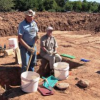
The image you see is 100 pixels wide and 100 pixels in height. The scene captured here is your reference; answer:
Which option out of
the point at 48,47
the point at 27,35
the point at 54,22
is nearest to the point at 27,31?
the point at 27,35

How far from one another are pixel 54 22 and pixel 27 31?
38.3ft

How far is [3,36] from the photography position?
506 inches

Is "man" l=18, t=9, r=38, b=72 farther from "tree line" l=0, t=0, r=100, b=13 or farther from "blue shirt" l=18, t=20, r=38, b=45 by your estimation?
"tree line" l=0, t=0, r=100, b=13

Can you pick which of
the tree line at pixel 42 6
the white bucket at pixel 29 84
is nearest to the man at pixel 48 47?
the white bucket at pixel 29 84

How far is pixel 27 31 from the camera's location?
494cm

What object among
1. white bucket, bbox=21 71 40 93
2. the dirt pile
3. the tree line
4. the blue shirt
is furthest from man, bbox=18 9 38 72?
the tree line

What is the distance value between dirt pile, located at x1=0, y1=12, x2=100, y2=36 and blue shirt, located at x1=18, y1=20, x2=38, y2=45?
27.1 feet

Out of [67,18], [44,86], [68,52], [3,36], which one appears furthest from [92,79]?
[67,18]

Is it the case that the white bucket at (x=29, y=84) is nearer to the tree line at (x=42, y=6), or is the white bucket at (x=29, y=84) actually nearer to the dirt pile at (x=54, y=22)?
the dirt pile at (x=54, y=22)

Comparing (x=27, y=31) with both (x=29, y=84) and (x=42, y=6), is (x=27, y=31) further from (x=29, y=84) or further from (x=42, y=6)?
(x=42, y=6)

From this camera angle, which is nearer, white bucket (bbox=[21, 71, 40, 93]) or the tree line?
white bucket (bbox=[21, 71, 40, 93])

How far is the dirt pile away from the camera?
1343 centimetres

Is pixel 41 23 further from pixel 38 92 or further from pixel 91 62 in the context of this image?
pixel 38 92

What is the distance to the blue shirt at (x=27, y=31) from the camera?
191 inches
